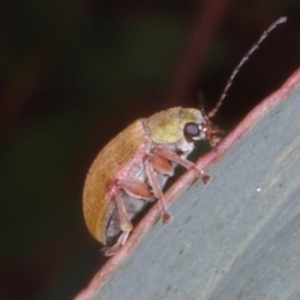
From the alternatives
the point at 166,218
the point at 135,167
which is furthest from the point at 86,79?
the point at 166,218

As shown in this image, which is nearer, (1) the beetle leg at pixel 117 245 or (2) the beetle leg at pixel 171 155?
(2) the beetle leg at pixel 171 155

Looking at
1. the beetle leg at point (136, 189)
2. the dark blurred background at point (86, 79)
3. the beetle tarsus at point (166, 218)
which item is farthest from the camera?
the dark blurred background at point (86, 79)

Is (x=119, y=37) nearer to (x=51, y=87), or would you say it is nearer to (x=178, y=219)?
(x=51, y=87)

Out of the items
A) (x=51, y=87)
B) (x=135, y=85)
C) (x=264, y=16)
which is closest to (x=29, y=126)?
(x=51, y=87)

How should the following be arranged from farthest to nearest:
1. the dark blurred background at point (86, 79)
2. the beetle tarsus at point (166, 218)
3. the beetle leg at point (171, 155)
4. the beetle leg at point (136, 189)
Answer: the dark blurred background at point (86, 79)
the beetle leg at point (136, 189)
the beetle leg at point (171, 155)
the beetle tarsus at point (166, 218)

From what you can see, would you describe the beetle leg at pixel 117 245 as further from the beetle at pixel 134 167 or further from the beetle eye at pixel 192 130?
the beetle eye at pixel 192 130

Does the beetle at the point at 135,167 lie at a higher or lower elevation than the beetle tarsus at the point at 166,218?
lower

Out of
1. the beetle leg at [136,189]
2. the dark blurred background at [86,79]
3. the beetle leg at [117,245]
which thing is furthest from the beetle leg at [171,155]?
the dark blurred background at [86,79]
